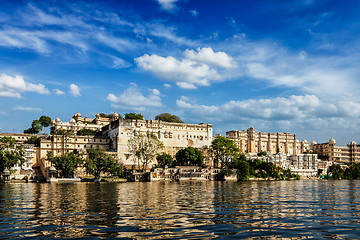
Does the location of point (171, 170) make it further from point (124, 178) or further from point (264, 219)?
point (264, 219)

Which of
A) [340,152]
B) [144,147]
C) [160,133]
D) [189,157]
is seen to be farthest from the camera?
[340,152]

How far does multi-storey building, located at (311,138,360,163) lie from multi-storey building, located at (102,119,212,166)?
73.5 metres

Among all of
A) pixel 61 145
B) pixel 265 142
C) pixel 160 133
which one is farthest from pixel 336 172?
pixel 61 145

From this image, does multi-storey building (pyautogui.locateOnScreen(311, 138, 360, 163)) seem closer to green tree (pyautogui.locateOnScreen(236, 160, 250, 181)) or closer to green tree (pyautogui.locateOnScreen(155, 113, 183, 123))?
green tree (pyautogui.locateOnScreen(155, 113, 183, 123))

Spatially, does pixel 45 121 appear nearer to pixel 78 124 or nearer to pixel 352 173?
pixel 78 124

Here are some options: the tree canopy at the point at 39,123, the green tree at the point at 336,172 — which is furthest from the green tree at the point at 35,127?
the green tree at the point at 336,172

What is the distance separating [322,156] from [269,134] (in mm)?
27519

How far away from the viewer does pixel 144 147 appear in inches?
4117

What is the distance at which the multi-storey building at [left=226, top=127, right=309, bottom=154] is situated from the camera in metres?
175

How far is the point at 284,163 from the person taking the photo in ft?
452

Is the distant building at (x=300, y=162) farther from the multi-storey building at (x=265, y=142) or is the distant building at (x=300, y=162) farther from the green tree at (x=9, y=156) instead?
the green tree at (x=9, y=156)

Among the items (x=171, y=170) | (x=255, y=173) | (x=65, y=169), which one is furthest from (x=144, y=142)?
(x=255, y=173)

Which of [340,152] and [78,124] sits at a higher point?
[78,124]

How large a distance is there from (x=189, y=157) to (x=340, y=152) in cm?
9913
